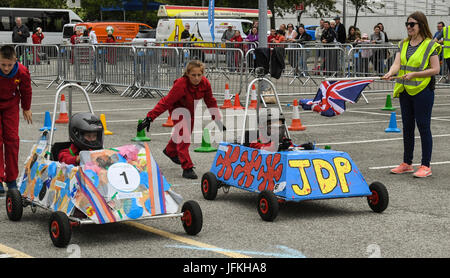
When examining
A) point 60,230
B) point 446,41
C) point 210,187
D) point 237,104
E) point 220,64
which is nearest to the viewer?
point 60,230

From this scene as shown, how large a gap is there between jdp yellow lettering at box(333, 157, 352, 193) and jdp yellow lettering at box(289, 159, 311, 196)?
0.30 meters

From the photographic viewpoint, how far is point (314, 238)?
22.5 feet

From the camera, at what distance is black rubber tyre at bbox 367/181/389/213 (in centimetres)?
782

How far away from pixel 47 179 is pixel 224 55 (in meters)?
14.4

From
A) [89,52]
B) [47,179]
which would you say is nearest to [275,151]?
[47,179]

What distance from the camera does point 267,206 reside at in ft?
24.5

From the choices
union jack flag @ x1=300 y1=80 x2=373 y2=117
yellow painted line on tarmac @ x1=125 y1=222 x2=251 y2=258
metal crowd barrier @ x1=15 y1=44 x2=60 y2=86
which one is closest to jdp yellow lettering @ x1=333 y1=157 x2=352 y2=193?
yellow painted line on tarmac @ x1=125 y1=222 x2=251 y2=258

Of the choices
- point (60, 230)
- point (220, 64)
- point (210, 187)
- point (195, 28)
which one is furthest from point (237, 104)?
point (195, 28)

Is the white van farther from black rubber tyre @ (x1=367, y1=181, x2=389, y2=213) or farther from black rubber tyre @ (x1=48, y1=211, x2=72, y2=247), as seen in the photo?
black rubber tyre @ (x1=48, y1=211, x2=72, y2=247)

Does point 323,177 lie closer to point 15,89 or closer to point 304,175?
point 304,175

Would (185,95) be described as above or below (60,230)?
above

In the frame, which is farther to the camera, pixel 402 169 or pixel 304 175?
pixel 402 169

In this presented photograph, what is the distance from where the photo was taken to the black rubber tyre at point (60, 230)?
641 cm

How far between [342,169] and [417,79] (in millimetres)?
2555
